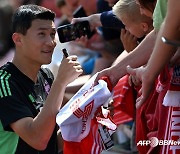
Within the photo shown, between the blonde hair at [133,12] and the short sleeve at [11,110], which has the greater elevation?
the blonde hair at [133,12]

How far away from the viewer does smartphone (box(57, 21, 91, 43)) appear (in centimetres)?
403

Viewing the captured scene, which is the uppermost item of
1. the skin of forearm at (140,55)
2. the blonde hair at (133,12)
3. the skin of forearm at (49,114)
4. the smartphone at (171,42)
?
the smartphone at (171,42)

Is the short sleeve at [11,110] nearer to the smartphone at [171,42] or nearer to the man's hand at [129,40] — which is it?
the smartphone at [171,42]

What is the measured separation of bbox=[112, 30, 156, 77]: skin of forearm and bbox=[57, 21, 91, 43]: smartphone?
0.53 m

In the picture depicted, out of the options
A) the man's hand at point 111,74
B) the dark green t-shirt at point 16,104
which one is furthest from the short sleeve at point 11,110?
the man's hand at point 111,74

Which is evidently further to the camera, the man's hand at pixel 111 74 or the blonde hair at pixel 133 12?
the blonde hair at pixel 133 12

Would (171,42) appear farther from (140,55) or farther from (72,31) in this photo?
(72,31)

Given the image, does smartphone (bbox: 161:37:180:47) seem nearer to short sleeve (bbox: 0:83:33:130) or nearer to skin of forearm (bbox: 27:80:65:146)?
skin of forearm (bbox: 27:80:65:146)

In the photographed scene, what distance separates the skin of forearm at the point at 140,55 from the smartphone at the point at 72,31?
0.53 metres

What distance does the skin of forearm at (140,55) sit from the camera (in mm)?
3500

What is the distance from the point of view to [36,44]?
3740 mm

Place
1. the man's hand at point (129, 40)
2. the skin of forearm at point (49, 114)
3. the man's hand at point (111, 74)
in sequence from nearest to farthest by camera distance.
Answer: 1. the skin of forearm at point (49, 114)
2. the man's hand at point (111, 74)
3. the man's hand at point (129, 40)

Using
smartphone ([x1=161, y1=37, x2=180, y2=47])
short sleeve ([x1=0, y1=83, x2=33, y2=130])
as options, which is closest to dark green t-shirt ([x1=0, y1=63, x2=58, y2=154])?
short sleeve ([x1=0, y1=83, x2=33, y2=130])

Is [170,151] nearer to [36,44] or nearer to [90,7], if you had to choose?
[36,44]
